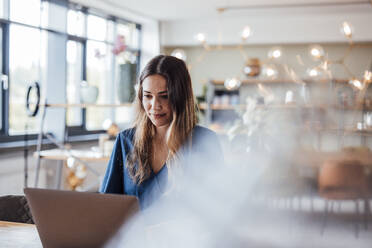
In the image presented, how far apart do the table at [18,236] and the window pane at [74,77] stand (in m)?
3.63

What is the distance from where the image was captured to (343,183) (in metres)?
2.46

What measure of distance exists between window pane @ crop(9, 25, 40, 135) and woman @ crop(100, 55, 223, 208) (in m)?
2.96

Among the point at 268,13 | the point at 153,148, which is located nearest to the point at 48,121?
the point at 268,13

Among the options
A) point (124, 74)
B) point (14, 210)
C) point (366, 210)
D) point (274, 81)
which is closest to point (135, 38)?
point (274, 81)

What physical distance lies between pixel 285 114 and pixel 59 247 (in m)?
5.49

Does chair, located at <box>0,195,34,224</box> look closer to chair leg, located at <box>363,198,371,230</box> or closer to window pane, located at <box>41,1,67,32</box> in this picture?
chair leg, located at <box>363,198,371,230</box>

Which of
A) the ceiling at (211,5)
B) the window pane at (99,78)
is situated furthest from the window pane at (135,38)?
the window pane at (99,78)

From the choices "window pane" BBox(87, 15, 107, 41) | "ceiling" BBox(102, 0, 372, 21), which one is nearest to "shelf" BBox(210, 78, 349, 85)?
"ceiling" BBox(102, 0, 372, 21)

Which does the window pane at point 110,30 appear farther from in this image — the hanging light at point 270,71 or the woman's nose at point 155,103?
the woman's nose at point 155,103

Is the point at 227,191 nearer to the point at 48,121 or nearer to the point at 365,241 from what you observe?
the point at 365,241

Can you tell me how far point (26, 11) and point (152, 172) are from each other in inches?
132

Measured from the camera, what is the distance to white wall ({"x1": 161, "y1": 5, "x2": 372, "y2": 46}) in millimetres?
5586

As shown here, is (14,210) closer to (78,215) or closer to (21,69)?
(78,215)

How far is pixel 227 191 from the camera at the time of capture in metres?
3.84
